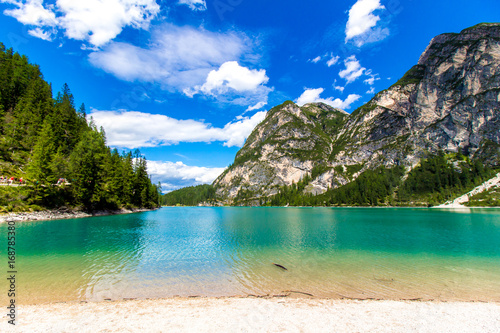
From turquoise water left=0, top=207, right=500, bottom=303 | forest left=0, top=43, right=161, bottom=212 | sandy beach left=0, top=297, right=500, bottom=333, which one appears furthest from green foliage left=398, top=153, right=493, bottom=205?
forest left=0, top=43, right=161, bottom=212

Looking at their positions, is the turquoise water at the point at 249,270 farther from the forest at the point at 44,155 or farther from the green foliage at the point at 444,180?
the green foliage at the point at 444,180

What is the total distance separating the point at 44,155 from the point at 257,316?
6350 centimetres

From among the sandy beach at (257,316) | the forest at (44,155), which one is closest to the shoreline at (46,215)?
the forest at (44,155)

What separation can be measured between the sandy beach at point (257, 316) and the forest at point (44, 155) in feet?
171

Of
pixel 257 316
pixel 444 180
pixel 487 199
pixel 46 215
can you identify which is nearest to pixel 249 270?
pixel 257 316

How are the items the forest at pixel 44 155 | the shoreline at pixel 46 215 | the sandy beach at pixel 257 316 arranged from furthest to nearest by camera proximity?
the forest at pixel 44 155 → the shoreline at pixel 46 215 → the sandy beach at pixel 257 316

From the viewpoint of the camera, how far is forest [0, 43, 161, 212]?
160ft

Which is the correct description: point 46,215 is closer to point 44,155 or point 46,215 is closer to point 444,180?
point 44,155

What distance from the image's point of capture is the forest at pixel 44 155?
1924 inches

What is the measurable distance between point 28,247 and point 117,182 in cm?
6062

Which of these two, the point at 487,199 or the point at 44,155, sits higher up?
the point at 44,155

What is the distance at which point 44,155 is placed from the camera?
165 feet

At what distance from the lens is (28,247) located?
24.0m

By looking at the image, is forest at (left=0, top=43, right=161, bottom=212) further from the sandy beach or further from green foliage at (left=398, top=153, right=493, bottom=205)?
green foliage at (left=398, top=153, right=493, bottom=205)
